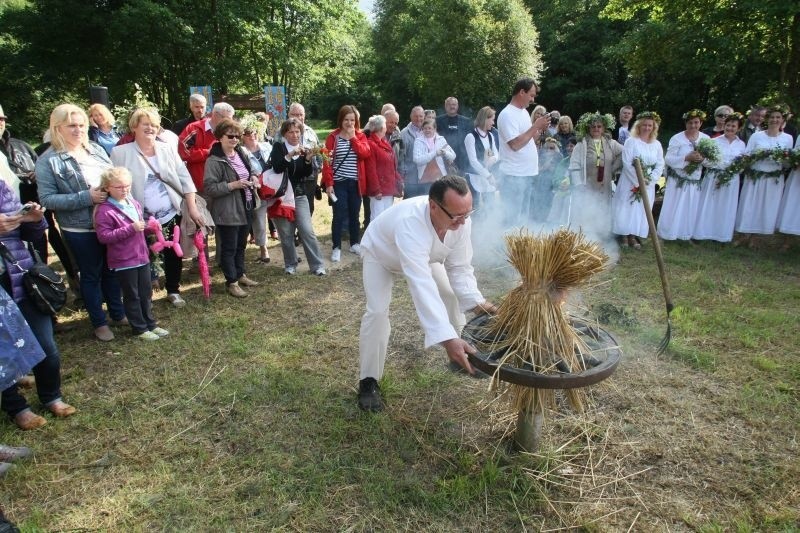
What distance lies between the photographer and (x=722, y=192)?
7.39m

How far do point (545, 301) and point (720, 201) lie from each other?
6.22 m

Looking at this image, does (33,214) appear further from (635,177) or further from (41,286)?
(635,177)

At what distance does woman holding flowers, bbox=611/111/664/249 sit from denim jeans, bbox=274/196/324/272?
445 centimetres

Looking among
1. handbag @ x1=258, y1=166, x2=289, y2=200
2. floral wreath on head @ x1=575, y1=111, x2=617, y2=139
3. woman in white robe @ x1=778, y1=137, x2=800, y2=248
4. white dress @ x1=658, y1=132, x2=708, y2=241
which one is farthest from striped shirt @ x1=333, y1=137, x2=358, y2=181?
woman in white robe @ x1=778, y1=137, x2=800, y2=248

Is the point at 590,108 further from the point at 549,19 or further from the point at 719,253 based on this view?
the point at 719,253

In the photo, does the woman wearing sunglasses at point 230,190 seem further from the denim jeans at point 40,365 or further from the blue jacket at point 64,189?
the denim jeans at point 40,365

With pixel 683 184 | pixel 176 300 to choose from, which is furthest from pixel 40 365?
pixel 683 184

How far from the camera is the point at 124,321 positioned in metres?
4.77

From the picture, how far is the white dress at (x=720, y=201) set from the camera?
7.32 m

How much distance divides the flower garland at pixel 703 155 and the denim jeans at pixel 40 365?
7.95 meters

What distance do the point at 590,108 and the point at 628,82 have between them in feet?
6.75

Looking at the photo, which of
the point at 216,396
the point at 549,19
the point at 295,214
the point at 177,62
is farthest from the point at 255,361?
the point at 549,19

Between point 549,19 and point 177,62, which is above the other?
point 549,19

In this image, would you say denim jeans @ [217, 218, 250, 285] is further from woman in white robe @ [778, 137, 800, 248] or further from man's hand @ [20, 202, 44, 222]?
woman in white robe @ [778, 137, 800, 248]
